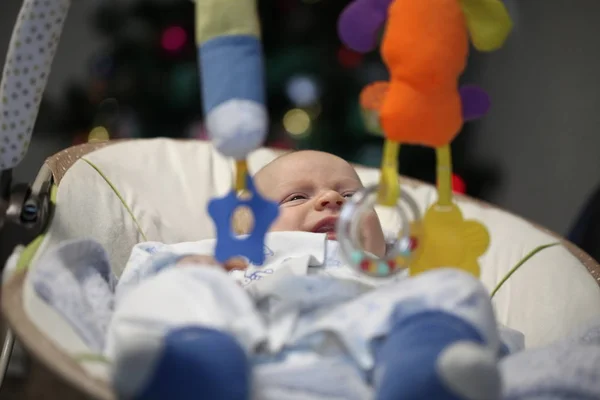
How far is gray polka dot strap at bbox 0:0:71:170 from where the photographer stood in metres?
0.99

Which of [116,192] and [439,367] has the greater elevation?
[439,367]

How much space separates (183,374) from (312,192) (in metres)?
0.64

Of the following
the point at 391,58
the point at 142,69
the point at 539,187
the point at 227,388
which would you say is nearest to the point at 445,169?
the point at 391,58

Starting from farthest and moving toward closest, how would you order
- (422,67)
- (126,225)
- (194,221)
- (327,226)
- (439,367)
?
(194,221) < (126,225) < (327,226) < (422,67) < (439,367)

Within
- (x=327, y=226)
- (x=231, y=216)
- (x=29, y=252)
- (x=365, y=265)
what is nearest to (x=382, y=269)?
(x=365, y=265)

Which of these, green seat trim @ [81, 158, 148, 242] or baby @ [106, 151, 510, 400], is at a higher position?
baby @ [106, 151, 510, 400]

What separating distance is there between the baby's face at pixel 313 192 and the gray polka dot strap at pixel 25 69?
385mm

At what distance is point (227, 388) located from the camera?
690 mm

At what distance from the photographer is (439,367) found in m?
0.69

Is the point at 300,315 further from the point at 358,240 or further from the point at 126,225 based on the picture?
the point at 126,225

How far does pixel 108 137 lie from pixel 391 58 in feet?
5.06

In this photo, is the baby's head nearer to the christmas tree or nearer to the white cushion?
the white cushion

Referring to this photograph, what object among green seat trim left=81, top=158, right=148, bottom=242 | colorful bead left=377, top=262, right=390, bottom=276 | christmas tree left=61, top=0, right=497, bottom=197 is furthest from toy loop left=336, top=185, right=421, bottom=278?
christmas tree left=61, top=0, right=497, bottom=197

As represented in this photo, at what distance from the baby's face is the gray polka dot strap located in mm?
385
